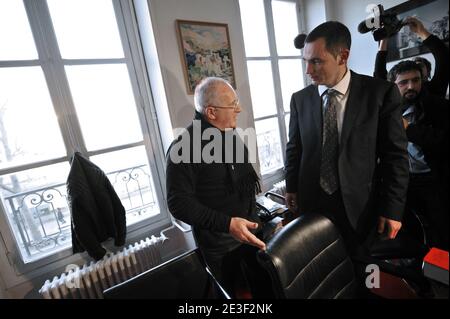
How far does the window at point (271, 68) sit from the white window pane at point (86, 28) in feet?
3.78

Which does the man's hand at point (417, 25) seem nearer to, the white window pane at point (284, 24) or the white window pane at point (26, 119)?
the white window pane at point (26, 119)

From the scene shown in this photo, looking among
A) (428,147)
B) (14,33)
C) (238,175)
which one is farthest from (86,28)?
(428,147)

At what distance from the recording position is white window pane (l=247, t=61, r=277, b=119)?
2.15m

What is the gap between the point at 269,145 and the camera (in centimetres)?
230

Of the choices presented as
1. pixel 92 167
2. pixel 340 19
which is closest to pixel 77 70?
pixel 92 167

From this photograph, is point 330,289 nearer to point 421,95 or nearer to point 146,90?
point 421,95

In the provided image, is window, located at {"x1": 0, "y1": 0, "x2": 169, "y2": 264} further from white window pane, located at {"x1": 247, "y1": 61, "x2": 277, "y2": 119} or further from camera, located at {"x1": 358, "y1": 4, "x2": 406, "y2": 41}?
camera, located at {"x1": 358, "y1": 4, "x2": 406, "y2": 41}

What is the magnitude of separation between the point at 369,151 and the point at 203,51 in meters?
1.30

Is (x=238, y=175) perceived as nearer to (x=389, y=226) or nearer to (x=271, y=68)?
(x=389, y=226)

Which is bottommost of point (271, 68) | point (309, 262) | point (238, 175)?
point (309, 262)

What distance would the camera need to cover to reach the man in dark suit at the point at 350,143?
0.83 meters

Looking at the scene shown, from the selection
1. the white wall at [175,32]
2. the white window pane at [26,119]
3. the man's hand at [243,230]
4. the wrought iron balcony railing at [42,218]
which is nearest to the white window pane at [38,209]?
the wrought iron balcony railing at [42,218]

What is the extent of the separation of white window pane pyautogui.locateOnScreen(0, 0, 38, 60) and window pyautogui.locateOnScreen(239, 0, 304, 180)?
1.61m

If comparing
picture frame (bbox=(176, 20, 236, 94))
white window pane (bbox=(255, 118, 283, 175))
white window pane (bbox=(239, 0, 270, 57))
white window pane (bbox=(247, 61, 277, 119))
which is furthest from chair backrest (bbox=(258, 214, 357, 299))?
white window pane (bbox=(239, 0, 270, 57))
